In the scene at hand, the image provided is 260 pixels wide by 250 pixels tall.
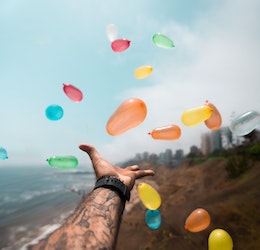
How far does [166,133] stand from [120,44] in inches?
87.9

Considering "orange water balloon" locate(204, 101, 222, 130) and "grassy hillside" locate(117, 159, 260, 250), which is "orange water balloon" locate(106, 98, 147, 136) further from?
"grassy hillside" locate(117, 159, 260, 250)

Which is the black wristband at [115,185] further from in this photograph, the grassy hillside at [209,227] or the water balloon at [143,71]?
the grassy hillside at [209,227]

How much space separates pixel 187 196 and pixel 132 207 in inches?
222

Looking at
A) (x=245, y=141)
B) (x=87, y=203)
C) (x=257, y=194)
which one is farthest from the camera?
(x=245, y=141)

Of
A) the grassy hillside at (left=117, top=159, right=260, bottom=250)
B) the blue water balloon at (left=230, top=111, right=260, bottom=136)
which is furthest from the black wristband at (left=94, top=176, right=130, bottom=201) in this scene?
the grassy hillside at (left=117, top=159, right=260, bottom=250)

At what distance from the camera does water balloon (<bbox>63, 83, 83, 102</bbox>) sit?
14.6ft

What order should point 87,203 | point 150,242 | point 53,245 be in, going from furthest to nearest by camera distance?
point 150,242, point 87,203, point 53,245

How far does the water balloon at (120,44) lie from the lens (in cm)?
463

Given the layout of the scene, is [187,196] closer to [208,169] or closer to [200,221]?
[208,169]

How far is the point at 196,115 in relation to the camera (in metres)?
4.18

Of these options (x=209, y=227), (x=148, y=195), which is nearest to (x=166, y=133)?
(x=148, y=195)

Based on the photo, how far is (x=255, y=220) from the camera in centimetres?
1089

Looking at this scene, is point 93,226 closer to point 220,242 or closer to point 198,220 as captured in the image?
point 220,242

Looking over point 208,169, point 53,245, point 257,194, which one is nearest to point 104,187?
point 53,245
